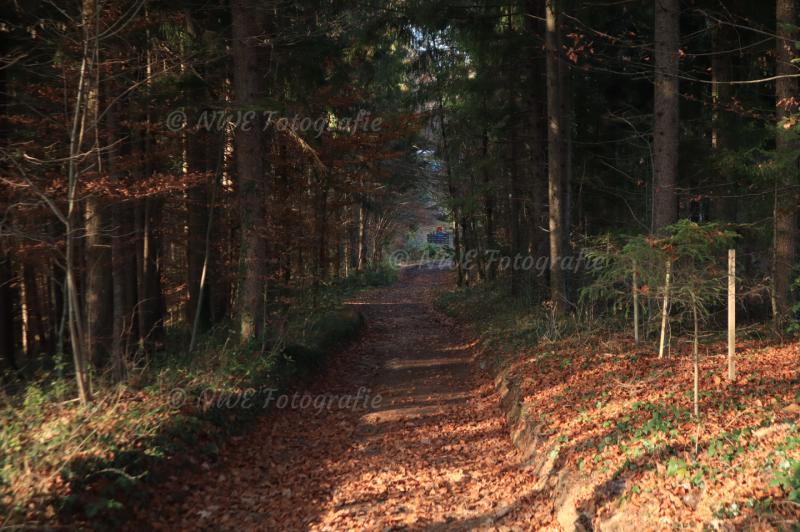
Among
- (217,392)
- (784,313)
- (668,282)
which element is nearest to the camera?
(668,282)

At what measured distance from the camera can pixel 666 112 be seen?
905 centimetres

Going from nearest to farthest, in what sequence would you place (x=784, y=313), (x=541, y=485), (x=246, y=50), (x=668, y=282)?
(x=541, y=485)
(x=668, y=282)
(x=784, y=313)
(x=246, y=50)

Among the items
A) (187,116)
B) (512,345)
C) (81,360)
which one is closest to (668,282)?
(512,345)

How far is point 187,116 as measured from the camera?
1255 cm

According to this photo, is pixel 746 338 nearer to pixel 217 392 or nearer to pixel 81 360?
pixel 217 392

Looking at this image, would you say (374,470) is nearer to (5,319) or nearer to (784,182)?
(784,182)

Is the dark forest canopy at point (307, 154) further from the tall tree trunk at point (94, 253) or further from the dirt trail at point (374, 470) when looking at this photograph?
the dirt trail at point (374, 470)

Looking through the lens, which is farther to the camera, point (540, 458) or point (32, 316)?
point (32, 316)

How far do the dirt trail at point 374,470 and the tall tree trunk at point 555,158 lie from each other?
8.72 feet

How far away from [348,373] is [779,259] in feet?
27.4

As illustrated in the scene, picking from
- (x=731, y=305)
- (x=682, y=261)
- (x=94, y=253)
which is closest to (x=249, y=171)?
(x=94, y=253)

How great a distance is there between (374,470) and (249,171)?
6.14m

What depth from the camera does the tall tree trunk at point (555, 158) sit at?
11.8 meters

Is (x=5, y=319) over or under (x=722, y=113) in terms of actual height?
under
